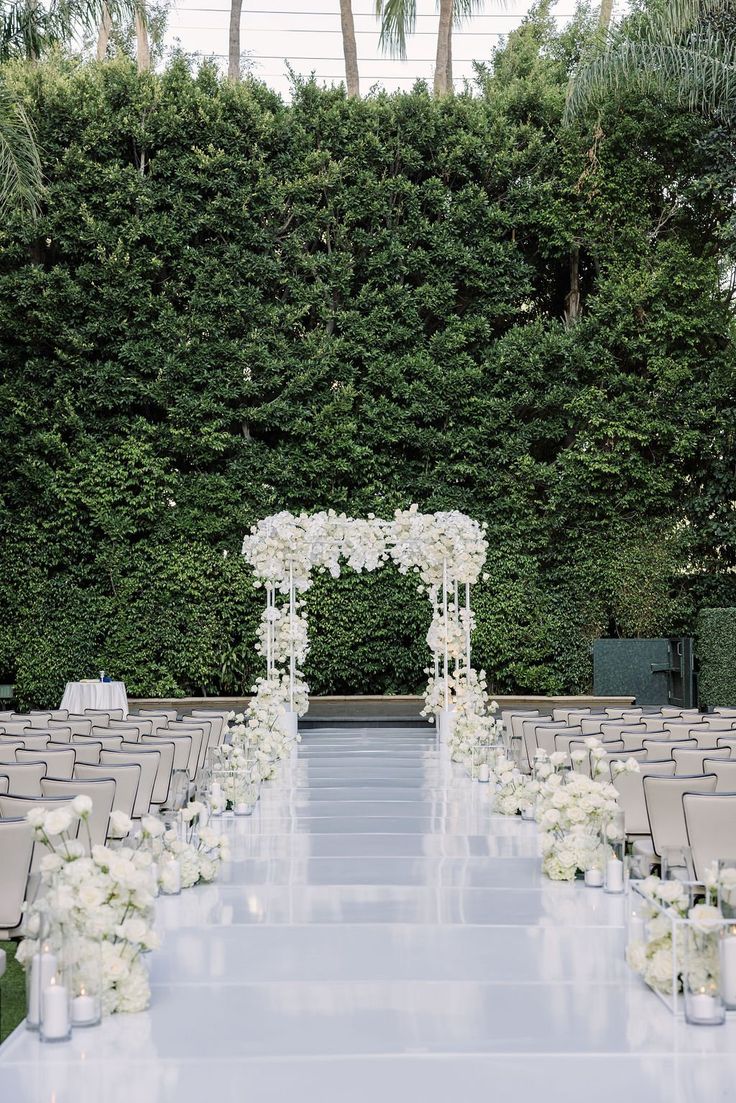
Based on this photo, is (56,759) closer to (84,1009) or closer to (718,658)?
(84,1009)

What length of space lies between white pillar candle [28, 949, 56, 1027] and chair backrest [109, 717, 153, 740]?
594 cm

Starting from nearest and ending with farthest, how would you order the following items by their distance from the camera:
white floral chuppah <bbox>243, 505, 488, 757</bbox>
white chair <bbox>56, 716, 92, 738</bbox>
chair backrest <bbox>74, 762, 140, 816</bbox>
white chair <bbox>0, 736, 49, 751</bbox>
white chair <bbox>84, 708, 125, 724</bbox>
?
chair backrest <bbox>74, 762, 140, 816</bbox> < white chair <bbox>0, 736, 49, 751</bbox> < white chair <bbox>56, 716, 92, 738</bbox> < white chair <bbox>84, 708, 125, 724</bbox> < white floral chuppah <bbox>243, 505, 488, 757</bbox>

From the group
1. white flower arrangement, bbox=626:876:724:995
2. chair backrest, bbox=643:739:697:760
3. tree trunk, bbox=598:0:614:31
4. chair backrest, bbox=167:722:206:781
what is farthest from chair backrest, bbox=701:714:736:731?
tree trunk, bbox=598:0:614:31

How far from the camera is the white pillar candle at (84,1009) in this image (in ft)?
14.9

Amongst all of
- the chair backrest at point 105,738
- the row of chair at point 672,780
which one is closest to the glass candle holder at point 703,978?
the row of chair at point 672,780

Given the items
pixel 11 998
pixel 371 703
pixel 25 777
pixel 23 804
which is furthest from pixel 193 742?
pixel 371 703

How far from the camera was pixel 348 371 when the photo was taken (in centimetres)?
2262

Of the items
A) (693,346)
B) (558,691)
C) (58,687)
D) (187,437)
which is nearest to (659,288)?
(693,346)

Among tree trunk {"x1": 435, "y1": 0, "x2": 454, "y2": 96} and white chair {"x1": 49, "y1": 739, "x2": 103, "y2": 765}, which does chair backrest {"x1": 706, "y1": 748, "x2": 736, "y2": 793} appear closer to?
white chair {"x1": 49, "y1": 739, "x2": 103, "y2": 765}

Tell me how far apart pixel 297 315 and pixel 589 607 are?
7.71 meters

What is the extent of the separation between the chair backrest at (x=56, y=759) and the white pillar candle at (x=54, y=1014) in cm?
411

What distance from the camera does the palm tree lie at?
20.4 metres

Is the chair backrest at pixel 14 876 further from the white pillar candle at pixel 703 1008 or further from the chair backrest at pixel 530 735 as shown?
the chair backrest at pixel 530 735

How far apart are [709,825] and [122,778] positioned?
12.4 ft
